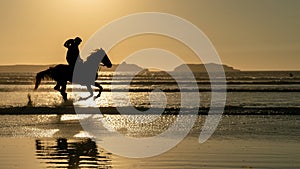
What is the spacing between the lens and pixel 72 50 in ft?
81.8

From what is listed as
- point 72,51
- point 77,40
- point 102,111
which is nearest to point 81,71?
point 72,51

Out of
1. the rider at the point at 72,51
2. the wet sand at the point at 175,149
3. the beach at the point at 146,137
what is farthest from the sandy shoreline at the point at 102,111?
the wet sand at the point at 175,149

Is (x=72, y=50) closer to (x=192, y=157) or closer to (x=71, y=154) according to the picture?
(x=71, y=154)

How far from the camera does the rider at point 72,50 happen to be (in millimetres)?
24750

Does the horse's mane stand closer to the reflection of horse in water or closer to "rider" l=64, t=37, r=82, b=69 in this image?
the reflection of horse in water

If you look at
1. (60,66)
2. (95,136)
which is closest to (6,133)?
(95,136)

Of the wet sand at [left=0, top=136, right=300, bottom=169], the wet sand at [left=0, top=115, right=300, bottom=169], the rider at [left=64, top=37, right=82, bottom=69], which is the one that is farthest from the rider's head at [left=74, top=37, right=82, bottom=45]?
the wet sand at [left=0, top=136, right=300, bottom=169]

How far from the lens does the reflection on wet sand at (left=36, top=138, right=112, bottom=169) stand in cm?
1165

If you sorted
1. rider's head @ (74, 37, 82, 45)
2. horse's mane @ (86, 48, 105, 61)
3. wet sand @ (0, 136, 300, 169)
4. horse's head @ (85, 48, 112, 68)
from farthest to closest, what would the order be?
rider's head @ (74, 37, 82, 45) < horse's mane @ (86, 48, 105, 61) < horse's head @ (85, 48, 112, 68) < wet sand @ (0, 136, 300, 169)

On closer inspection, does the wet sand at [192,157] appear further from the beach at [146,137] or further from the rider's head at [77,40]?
the rider's head at [77,40]

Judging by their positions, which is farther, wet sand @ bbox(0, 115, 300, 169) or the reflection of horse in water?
the reflection of horse in water

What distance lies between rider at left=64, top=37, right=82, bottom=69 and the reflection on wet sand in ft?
31.7

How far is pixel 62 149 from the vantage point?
1372cm

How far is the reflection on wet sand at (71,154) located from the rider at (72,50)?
31.7 feet
